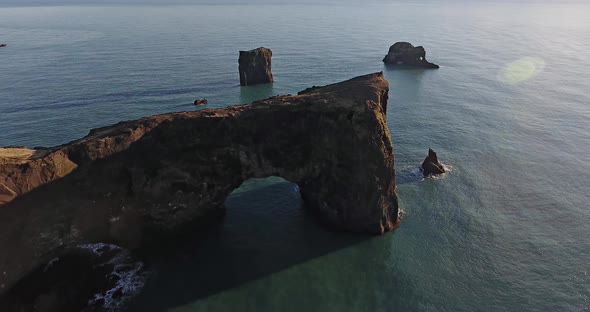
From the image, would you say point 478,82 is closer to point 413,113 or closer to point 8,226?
point 413,113

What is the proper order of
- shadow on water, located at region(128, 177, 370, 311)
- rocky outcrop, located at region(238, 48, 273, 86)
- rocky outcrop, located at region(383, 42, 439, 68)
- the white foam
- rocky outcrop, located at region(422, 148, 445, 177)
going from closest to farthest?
1. the white foam
2. shadow on water, located at region(128, 177, 370, 311)
3. rocky outcrop, located at region(422, 148, 445, 177)
4. rocky outcrop, located at region(238, 48, 273, 86)
5. rocky outcrop, located at region(383, 42, 439, 68)

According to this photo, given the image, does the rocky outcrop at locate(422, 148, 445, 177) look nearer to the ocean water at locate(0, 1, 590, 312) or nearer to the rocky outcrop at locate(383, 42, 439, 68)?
the ocean water at locate(0, 1, 590, 312)

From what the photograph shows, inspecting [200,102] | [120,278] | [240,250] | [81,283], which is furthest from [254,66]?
[81,283]

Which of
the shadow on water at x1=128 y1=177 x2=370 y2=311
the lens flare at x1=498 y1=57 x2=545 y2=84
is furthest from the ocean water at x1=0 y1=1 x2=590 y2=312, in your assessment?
the lens flare at x1=498 y1=57 x2=545 y2=84

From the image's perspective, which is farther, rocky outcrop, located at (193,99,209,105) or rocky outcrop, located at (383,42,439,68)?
rocky outcrop, located at (383,42,439,68)

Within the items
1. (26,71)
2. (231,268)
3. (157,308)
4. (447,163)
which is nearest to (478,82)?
(447,163)

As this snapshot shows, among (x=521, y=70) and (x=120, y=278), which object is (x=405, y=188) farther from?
(x=521, y=70)

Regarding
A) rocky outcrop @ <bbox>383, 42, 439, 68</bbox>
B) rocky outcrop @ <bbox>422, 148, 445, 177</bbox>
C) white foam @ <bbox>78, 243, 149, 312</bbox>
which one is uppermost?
rocky outcrop @ <bbox>383, 42, 439, 68</bbox>
